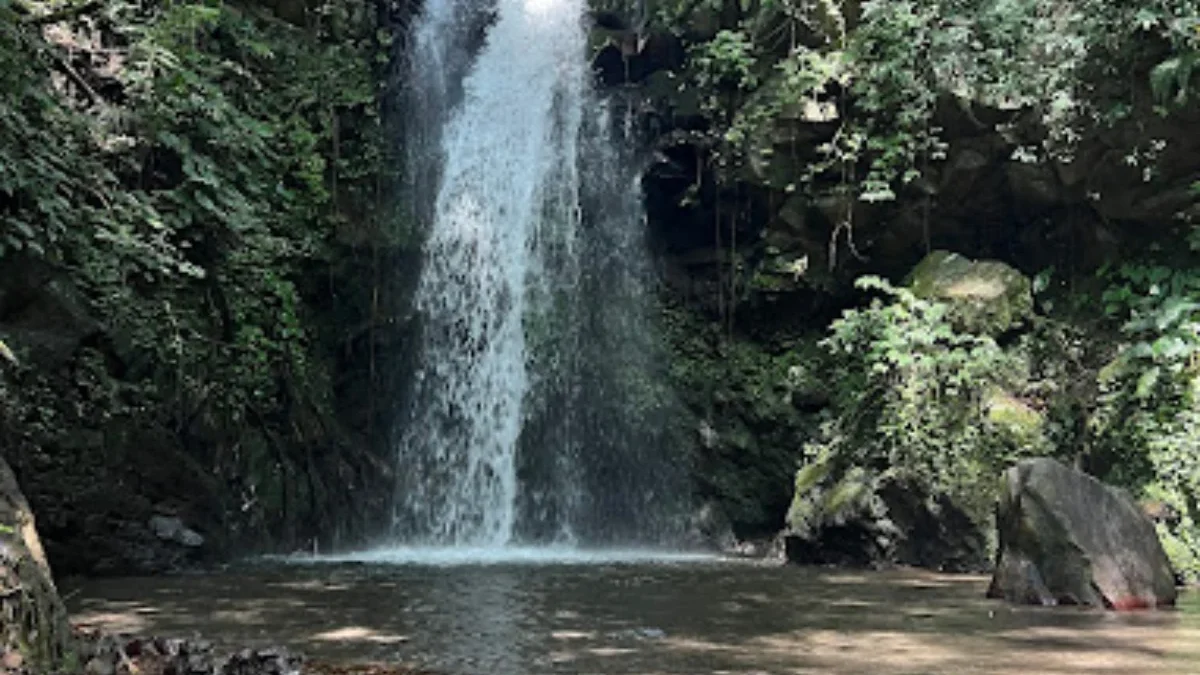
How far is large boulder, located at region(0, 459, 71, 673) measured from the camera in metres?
3.51

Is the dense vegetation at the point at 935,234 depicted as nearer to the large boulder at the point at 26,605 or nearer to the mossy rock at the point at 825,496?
the mossy rock at the point at 825,496

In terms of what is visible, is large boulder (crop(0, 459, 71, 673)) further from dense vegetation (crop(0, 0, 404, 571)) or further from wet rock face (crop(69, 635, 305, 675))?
dense vegetation (crop(0, 0, 404, 571))

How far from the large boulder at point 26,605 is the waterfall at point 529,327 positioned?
910 centimetres

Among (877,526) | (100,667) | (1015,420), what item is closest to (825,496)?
(877,526)

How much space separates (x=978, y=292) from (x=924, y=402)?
5.41 feet

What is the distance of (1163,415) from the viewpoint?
32.6 ft

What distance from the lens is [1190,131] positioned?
35.8 feet

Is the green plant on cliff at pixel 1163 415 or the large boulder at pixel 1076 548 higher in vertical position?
the green plant on cliff at pixel 1163 415

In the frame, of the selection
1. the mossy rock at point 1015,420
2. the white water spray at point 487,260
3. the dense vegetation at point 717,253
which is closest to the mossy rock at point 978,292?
the dense vegetation at point 717,253

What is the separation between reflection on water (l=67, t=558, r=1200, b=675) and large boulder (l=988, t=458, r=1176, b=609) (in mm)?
268

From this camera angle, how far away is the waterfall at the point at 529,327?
13508 millimetres

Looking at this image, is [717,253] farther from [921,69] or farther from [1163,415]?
[1163,415]

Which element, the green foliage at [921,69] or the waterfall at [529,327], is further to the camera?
the waterfall at [529,327]

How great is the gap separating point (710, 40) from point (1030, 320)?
587 centimetres
